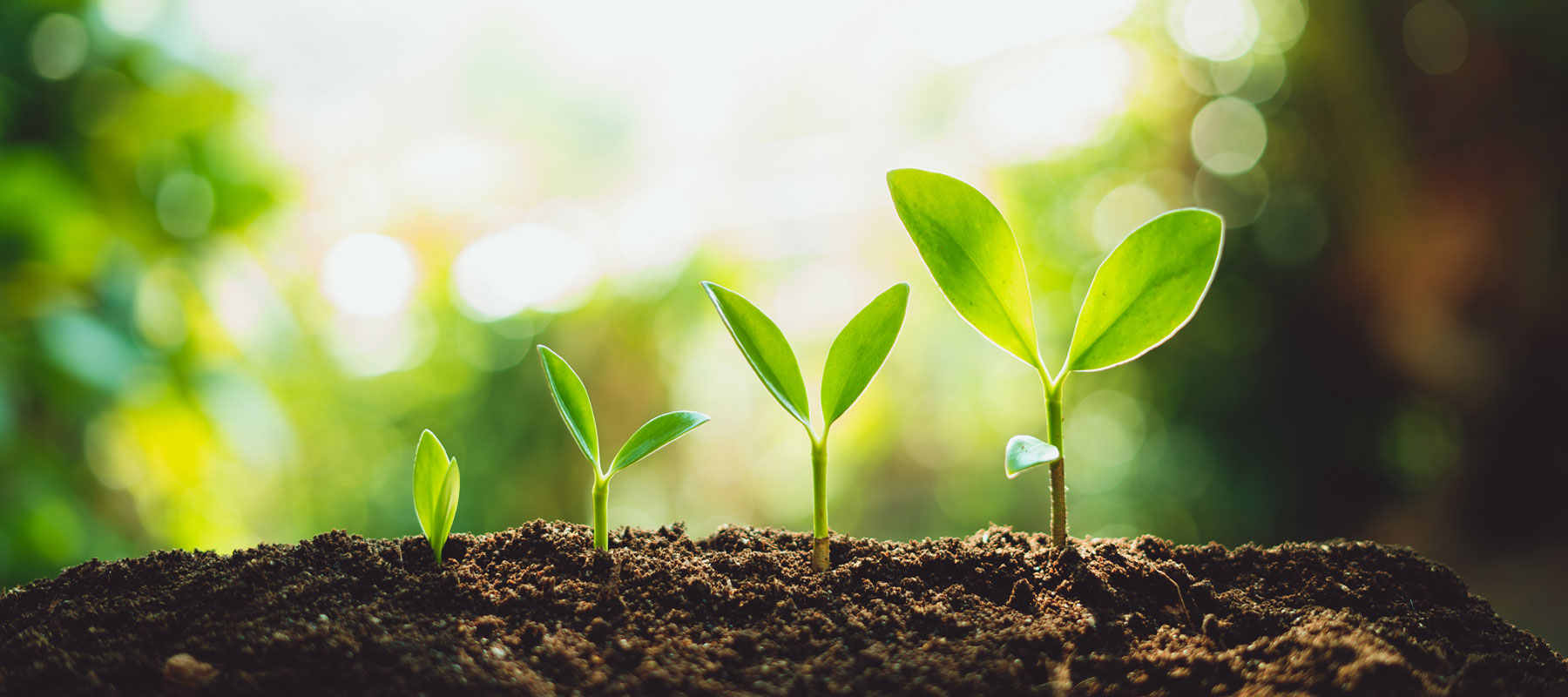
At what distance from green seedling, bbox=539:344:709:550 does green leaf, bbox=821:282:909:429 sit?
0.10 meters

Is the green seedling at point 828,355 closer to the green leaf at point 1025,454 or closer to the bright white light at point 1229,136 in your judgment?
the green leaf at point 1025,454

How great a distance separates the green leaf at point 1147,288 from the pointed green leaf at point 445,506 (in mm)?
435

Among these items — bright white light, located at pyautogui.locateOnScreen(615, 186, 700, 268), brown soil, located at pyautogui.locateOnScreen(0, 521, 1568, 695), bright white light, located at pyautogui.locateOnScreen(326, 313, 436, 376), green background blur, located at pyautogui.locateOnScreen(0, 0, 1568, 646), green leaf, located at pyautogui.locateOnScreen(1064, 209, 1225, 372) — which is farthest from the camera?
bright white light, located at pyautogui.locateOnScreen(326, 313, 436, 376)

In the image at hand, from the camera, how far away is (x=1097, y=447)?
7.95 feet

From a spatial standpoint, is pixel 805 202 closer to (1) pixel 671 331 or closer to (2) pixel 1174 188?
(1) pixel 671 331

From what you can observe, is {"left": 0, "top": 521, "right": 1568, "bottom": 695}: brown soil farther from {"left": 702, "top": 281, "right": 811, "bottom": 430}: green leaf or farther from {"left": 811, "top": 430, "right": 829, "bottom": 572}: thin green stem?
{"left": 702, "top": 281, "right": 811, "bottom": 430}: green leaf

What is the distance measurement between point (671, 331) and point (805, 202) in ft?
2.66

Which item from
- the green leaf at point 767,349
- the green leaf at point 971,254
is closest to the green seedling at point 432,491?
the green leaf at point 767,349

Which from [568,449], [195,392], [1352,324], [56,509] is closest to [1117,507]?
[1352,324]

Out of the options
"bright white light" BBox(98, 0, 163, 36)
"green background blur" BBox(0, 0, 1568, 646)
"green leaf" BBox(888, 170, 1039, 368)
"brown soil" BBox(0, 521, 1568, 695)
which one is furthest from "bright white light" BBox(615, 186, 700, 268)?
"green leaf" BBox(888, 170, 1039, 368)

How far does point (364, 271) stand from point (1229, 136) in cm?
253

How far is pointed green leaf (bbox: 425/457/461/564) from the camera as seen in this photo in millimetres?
607

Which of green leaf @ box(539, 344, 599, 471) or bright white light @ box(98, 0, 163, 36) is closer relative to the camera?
green leaf @ box(539, 344, 599, 471)

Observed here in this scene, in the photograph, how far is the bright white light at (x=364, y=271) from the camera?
2715 mm
